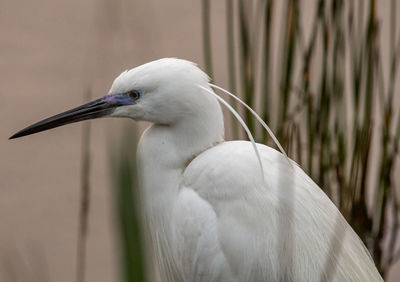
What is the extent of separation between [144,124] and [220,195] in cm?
176

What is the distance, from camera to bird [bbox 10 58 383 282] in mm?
1930

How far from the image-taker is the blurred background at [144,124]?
176cm

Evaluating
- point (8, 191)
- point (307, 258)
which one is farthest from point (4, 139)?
point (307, 258)

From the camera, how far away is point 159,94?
6.60 feet

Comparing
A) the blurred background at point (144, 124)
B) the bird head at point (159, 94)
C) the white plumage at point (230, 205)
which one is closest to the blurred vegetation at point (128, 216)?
the blurred background at point (144, 124)

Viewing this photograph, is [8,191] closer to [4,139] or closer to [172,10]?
[4,139]

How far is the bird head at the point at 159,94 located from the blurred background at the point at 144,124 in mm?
114

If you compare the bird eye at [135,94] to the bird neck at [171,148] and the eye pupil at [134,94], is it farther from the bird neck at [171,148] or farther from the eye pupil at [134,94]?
the bird neck at [171,148]

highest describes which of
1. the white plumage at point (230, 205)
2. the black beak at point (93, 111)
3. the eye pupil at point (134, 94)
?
the eye pupil at point (134, 94)

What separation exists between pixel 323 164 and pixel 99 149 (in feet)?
6.31

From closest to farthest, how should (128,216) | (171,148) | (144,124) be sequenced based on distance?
1. (128,216)
2. (171,148)
3. (144,124)

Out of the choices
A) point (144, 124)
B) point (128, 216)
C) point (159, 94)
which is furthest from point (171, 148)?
point (144, 124)

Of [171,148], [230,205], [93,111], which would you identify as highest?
[93,111]

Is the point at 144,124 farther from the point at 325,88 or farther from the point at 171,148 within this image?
the point at 325,88
